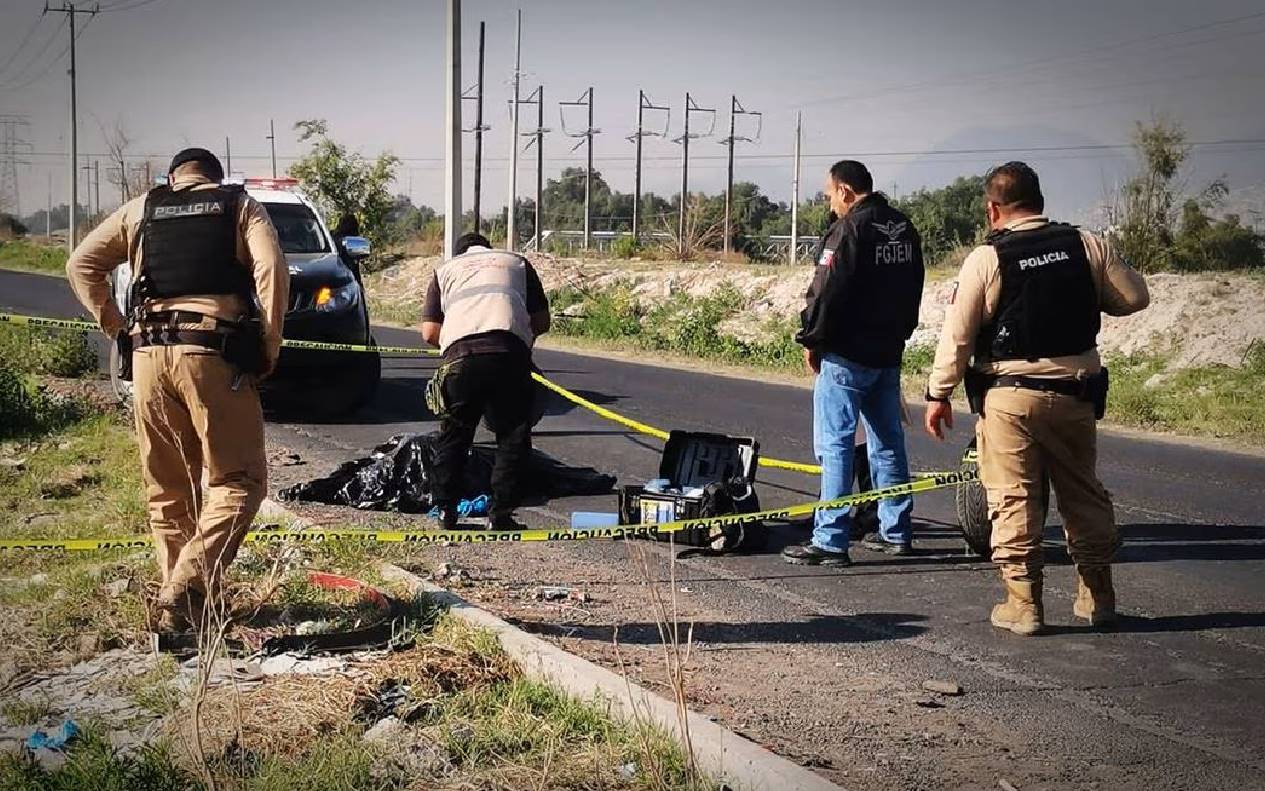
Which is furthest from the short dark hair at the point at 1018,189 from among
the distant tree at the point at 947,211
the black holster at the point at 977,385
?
the distant tree at the point at 947,211

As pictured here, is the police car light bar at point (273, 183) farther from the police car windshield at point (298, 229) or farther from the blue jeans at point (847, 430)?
the blue jeans at point (847, 430)

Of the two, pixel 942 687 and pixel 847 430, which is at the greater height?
pixel 847 430

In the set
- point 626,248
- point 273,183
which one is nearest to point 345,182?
point 626,248

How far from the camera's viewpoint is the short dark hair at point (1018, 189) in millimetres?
5977

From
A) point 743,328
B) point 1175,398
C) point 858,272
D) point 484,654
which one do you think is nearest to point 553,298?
point 743,328

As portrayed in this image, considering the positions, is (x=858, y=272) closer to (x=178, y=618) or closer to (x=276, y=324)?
(x=276, y=324)

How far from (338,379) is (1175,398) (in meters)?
9.35

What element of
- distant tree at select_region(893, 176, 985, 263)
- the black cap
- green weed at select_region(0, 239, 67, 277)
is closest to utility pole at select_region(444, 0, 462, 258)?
the black cap

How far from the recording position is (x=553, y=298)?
3009cm

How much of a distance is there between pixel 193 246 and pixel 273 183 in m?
8.67

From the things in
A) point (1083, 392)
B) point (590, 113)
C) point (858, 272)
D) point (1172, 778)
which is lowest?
point (1172, 778)

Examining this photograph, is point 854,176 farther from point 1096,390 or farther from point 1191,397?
point 1191,397

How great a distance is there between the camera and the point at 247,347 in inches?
221

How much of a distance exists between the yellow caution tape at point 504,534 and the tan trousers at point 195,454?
1.05ft
